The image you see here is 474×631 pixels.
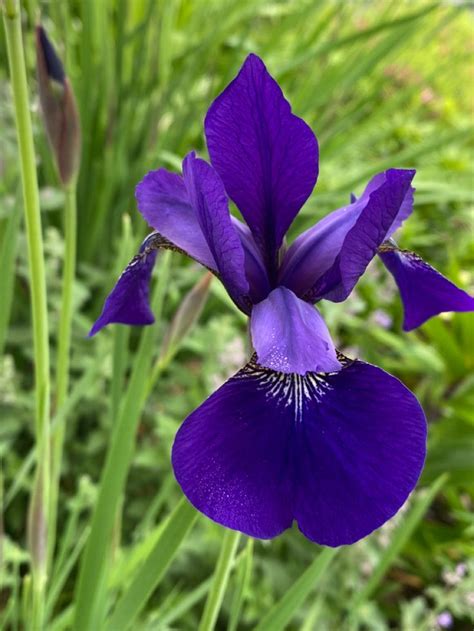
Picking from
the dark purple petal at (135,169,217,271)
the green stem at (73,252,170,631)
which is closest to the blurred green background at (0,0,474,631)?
the green stem at (73,252,170,631)

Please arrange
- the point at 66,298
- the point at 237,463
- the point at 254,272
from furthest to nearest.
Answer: the point at 66,298
the point at 254,272
the point at 237,463

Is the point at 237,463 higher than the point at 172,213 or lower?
lower

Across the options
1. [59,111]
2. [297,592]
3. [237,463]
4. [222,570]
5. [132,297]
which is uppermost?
[59,111]

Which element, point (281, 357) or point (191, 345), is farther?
point (191, 345)

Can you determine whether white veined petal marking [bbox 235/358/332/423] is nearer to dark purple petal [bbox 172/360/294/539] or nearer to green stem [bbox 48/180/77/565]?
dark purple petal [bbox 172/360/294/539]

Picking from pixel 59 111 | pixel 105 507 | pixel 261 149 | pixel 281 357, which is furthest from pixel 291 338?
pixel 59 111

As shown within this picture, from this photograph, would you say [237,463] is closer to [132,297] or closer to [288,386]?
[288,386]

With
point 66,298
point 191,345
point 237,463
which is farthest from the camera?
point 191,345

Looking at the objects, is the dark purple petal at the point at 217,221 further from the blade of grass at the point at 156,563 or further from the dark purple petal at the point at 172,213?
the blade of grass at the point at 156,563
